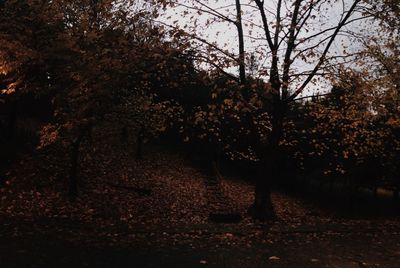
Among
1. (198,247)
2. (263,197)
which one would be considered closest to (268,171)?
(263,197)

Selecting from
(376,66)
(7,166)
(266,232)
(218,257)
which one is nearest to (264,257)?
(218,257)

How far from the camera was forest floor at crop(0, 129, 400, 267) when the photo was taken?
28.2 ft

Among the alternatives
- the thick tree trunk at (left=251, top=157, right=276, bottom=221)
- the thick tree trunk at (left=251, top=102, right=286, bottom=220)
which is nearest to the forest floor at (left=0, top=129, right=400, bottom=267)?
the thick tree trunk at (left=251, top=157, right=276, bottom=221)

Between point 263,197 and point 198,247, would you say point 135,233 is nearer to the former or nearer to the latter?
point 198,247

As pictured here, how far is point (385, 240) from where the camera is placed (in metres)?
11.3

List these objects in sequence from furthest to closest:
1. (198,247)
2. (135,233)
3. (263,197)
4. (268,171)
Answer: (263,197)
(268,171)
(135,233)
(198,247)

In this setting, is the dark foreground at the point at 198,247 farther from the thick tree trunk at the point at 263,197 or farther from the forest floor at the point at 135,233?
the thick tree trunk at the point at 263,197

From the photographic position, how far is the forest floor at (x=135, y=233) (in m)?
8.59

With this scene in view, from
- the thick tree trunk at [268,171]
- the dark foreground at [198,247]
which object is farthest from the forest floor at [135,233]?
the thick tree trunk at [268,171]

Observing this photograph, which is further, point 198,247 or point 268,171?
point 268,171

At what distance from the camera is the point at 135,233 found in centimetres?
1126

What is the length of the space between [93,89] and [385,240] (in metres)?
9.63

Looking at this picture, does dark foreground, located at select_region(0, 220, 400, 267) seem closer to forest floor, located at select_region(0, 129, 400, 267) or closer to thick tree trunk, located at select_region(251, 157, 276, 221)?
forest floor, located at select_region(0, 129, 400, 267)

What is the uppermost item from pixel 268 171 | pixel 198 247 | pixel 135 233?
pixel 268 171
